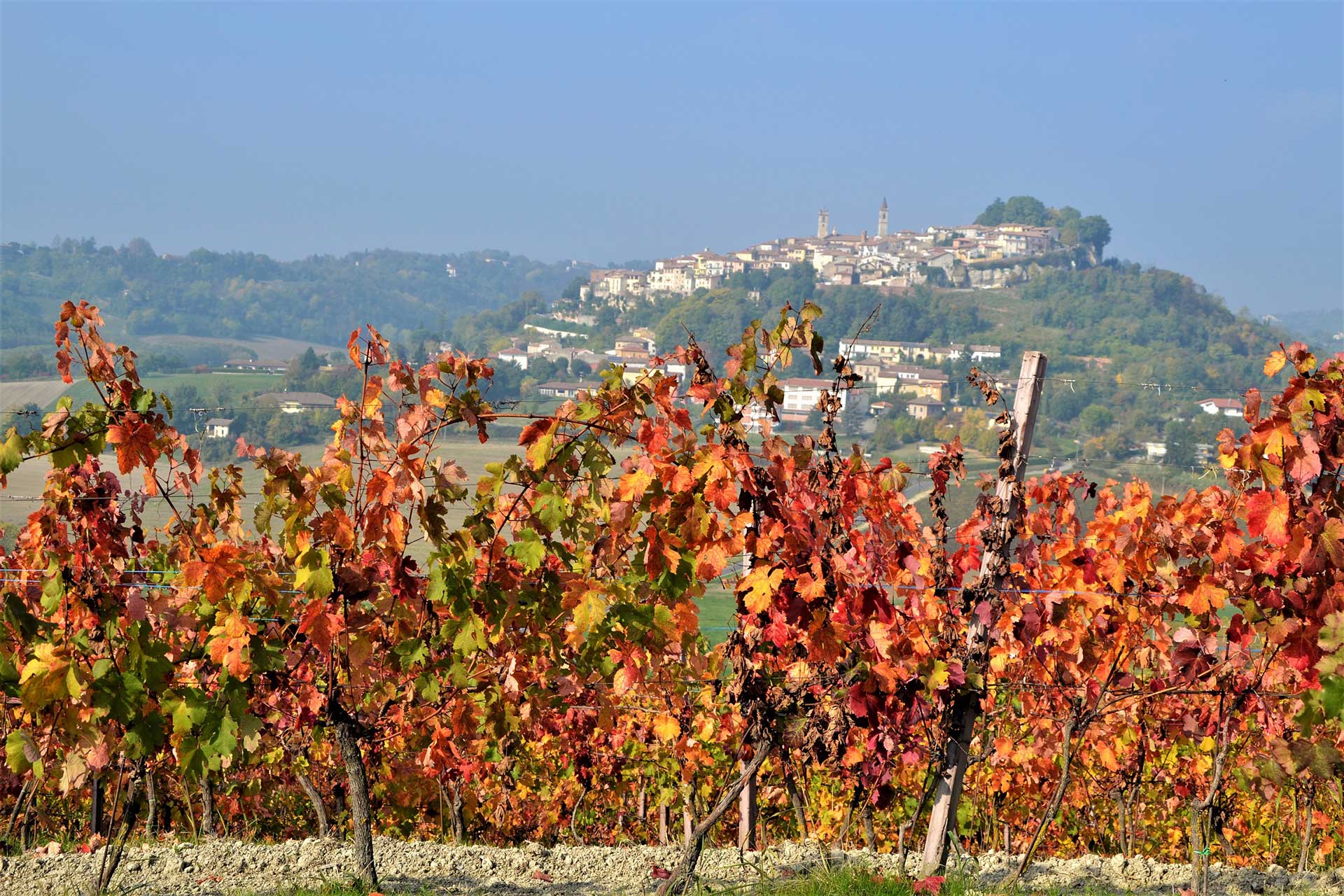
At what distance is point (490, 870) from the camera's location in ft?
12.8

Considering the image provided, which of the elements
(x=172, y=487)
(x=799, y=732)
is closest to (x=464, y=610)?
(x=799, y=732)

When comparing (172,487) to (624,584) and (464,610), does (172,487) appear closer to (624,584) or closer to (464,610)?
(464,610)

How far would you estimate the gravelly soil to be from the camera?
3.65m

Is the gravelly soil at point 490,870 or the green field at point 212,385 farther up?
the gravelly soil at point 490,870

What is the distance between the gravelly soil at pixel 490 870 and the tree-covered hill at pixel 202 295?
118 metres

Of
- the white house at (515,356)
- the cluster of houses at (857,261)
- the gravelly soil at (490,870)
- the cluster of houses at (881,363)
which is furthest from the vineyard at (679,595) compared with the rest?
the cluster of houses at (857,261)

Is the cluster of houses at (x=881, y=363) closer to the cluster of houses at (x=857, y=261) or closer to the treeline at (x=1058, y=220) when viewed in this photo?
the cluster of houses at (x=857, y=261)

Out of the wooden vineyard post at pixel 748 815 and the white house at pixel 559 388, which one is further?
the white house at pixel 559 388

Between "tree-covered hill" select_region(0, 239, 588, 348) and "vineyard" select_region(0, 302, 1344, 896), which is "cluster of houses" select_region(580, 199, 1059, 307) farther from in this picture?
"vineyard" select_region(0, 302, 1344, 896)

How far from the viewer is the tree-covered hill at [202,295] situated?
128 metres

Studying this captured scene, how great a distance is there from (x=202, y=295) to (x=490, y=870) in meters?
149

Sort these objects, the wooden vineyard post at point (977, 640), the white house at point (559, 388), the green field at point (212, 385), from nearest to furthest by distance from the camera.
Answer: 1. the wooden vineyard post at point (977, 640)
2. the white house at point (559, 388)
3. the green field at point (212, 385)

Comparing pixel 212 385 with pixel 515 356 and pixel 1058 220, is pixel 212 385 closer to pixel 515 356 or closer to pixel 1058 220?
pixel 515 356

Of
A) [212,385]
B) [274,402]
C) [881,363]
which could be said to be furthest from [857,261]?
[274,402]
